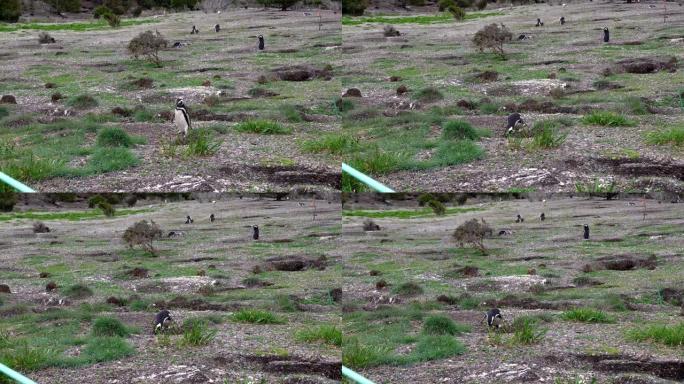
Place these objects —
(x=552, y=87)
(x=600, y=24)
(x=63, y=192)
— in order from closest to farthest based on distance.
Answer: (x=63, y=192) → (x=552, y=87) → (x=600, y=24)

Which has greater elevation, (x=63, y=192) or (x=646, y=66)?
(x=646, y=66)

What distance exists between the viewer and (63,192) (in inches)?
409

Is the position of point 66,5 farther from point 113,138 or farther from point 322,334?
point 322,334

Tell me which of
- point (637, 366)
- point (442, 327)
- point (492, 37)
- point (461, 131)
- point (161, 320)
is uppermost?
point (492, 37)

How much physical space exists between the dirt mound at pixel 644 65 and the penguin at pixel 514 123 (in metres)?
2.10

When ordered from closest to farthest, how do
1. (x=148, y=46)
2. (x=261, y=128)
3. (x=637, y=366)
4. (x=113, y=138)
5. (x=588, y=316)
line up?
(x=637, y=366) < (x=588, y=316) < (x=113, y=138) < (x=261, y=128) < (x=148, y=46)

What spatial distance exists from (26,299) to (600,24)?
7994mm

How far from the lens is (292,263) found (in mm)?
10867

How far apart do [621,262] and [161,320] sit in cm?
491

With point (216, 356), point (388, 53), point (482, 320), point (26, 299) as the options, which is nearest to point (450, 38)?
point (388, 53)

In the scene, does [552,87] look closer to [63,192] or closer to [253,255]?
[253,255]

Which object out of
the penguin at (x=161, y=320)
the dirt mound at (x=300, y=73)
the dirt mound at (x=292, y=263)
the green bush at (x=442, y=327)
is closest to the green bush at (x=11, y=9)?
the dirt mound at (x=300, y=73)

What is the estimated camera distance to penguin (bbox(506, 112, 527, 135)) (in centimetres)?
1087

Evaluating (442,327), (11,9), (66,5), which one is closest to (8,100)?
(11,9)
